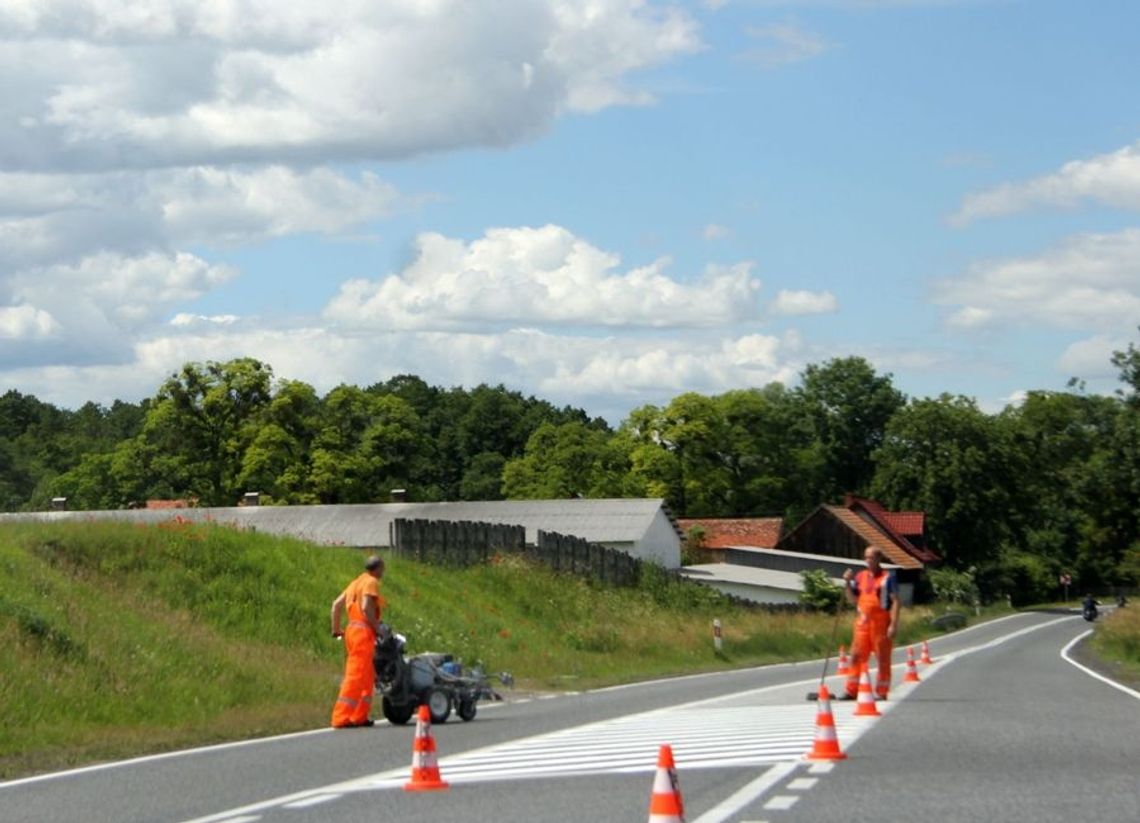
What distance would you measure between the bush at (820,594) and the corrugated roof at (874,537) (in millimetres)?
35618

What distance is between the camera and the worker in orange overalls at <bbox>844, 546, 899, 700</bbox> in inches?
Answer: 849

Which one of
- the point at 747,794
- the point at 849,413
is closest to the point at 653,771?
the point at 747,794

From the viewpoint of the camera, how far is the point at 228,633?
2933 centimetres

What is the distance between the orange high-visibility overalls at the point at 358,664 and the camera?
19.2 metres

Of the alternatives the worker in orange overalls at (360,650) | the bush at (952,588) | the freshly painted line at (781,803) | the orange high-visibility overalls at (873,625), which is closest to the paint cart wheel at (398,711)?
the worker in orange overalls at (360,650)

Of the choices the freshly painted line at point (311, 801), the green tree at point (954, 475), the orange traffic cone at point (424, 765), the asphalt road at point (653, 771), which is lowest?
the asphalt road at point (653, 771)

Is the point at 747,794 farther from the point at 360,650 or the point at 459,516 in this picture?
the point at 459,516

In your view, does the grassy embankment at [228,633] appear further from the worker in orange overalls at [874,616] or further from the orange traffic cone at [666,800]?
the orange traffic cone at [666,800]

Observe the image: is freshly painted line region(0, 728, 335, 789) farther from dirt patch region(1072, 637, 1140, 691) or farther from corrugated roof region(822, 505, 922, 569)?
corrugated roof region(822, 505, 922, 569)

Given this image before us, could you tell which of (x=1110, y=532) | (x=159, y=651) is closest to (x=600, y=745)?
(x=159, y=651)

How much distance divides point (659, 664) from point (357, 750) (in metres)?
24.7

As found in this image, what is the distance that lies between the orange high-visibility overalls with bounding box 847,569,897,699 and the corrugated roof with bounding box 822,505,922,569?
83.0 meters

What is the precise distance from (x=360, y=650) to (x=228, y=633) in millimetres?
10778

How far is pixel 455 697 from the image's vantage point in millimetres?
20391
